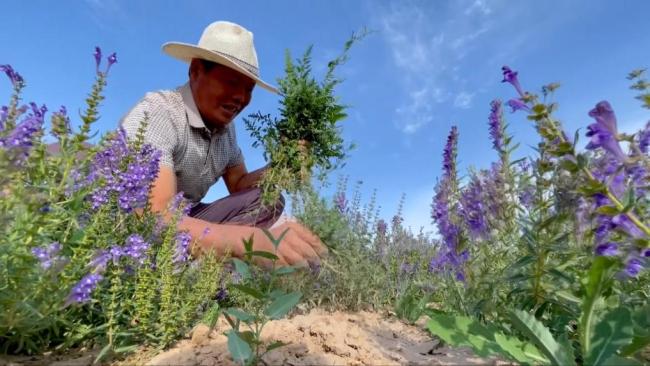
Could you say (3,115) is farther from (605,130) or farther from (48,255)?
(605,130)

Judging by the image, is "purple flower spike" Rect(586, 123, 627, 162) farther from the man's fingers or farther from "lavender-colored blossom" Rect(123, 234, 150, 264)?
the man's fingers

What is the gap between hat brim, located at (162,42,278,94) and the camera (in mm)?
3930

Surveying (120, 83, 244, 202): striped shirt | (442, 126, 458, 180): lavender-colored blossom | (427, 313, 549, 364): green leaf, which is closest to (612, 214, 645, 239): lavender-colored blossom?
(427, 313, 549, 364): green leaf

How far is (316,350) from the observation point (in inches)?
77.8

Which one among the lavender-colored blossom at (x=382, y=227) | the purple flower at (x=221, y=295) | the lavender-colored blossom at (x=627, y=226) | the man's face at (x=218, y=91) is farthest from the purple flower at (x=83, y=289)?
the lavender-colored blossom at (x=382, y=227)

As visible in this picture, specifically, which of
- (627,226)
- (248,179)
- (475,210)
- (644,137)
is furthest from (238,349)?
(248,179)

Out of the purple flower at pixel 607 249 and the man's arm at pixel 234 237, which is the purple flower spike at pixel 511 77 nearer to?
the purple flower at pixel 607 249

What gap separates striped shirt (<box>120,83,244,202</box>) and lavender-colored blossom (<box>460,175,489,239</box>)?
2.26 m

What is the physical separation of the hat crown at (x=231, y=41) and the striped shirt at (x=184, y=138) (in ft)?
1.54

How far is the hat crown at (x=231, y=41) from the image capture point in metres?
4.22

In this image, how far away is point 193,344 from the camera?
2.09 m

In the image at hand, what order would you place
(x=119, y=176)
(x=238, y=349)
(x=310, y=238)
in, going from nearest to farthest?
1. (x=238, y=349)
2. (x=119, y=176)
3. (x=310, y=238)

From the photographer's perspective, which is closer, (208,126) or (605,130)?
(605,130)

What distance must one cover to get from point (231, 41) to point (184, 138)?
96 cm
